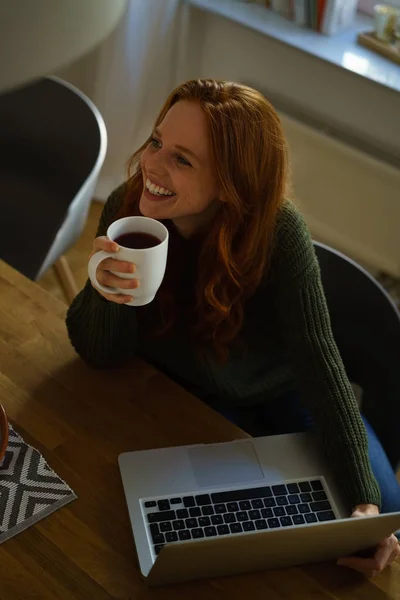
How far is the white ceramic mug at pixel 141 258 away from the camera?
37.9 inches

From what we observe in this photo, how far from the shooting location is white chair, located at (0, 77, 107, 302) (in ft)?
6.37

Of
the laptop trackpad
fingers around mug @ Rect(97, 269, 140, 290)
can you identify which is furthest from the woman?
the laptop trackpad

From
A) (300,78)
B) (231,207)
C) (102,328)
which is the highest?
(231,207)

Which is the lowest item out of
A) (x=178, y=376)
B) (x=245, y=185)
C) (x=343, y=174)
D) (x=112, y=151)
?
(x=112, y=151)

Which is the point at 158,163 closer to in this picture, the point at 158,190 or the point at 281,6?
the point at 158,190

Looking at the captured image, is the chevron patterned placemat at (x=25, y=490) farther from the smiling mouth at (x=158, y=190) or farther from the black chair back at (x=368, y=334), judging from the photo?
the black chair back at (x=368, y=334)

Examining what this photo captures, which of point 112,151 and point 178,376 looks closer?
point 178,376

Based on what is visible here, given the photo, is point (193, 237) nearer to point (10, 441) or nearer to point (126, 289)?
point (126, 289)

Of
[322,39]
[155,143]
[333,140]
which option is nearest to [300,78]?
[322,39]

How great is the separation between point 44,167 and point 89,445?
3.84ft

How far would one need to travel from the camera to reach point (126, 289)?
1000 mm

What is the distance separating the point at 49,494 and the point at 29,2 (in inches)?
29.6

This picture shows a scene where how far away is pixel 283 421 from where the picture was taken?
145 cm

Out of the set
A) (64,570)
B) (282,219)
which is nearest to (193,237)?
(282,219)
